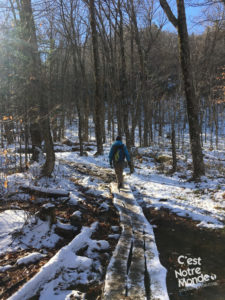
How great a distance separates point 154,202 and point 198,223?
2.02 meters

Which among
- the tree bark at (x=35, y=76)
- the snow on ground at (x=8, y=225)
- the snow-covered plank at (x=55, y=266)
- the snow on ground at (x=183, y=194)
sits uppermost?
the tree bark at (x=35, y=76)

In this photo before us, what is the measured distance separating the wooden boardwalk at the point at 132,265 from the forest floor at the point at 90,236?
0.80 feet

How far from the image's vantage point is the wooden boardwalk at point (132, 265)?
340 cm

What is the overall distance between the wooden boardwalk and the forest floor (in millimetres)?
244

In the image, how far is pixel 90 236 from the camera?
214 inches

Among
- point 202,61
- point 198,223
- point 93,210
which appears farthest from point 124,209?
point 202,61

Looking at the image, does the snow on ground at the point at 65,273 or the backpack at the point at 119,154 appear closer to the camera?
the snow on ground at the point at 65,273

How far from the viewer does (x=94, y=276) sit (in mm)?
4023

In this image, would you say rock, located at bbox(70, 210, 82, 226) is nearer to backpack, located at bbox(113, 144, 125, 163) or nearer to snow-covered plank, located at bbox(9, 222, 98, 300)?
snow-covered plank, located at bbox(9, 222, 98, 300)

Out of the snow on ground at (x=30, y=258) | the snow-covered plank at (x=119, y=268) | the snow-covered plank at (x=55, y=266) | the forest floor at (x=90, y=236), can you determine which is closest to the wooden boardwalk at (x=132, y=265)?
the snow-covered plank at (x=119, y=268)

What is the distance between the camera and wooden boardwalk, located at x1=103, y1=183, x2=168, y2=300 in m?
3.40

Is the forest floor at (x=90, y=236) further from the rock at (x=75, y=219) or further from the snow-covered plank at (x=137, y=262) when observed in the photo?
the snow-covered plank at (x=137, y=262)

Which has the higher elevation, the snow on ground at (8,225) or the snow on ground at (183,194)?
the snow on ground at (8,225)

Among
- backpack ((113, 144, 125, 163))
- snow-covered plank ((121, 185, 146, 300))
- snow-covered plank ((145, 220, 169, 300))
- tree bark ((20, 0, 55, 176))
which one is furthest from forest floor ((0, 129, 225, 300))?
backpack ((113, 144, 125, 163))
